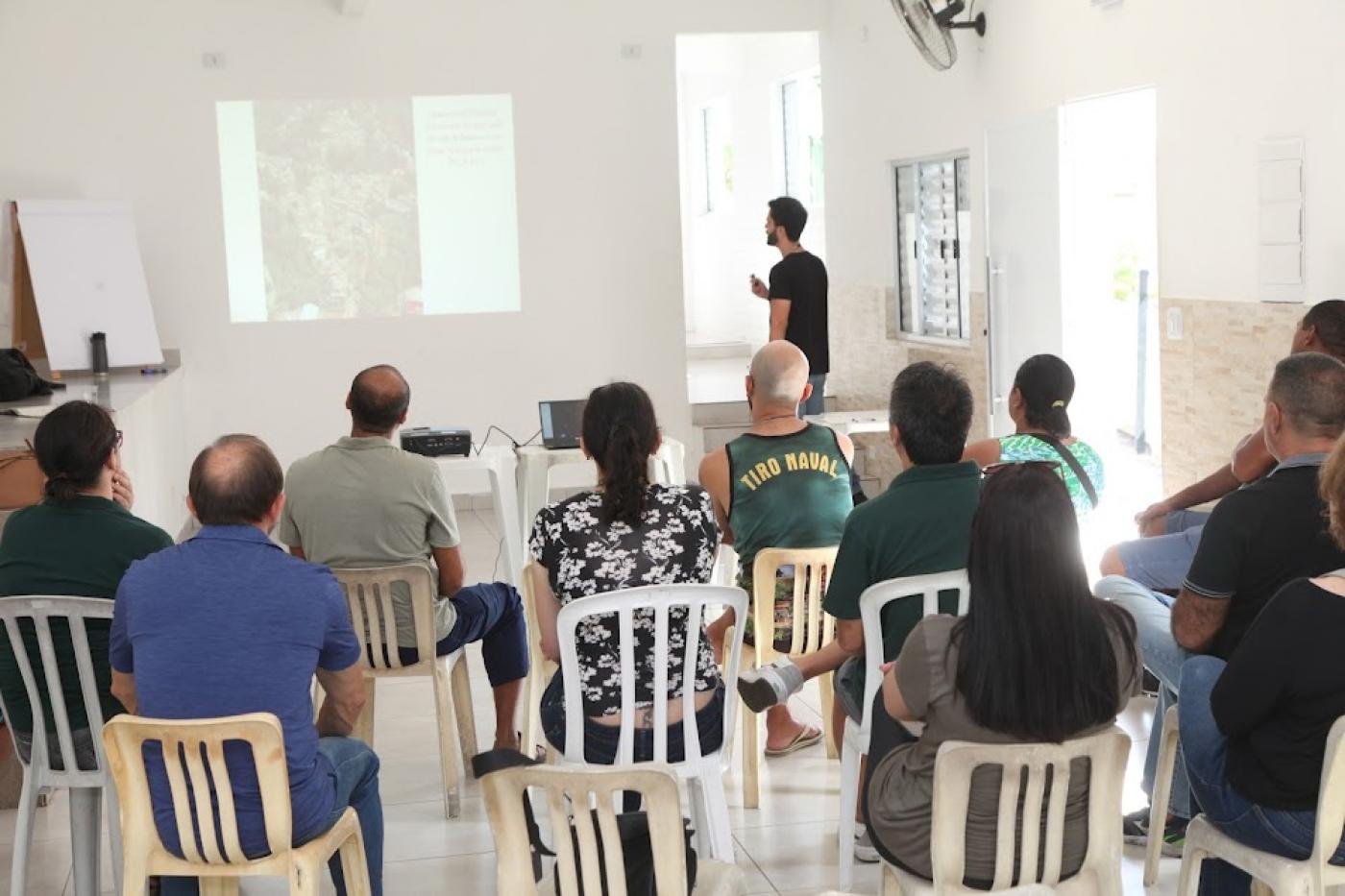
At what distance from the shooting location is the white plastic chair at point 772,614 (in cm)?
385

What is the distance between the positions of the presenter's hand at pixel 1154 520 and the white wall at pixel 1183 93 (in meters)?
1.07

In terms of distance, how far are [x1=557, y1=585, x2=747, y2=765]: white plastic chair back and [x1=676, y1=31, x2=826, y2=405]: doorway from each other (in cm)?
707

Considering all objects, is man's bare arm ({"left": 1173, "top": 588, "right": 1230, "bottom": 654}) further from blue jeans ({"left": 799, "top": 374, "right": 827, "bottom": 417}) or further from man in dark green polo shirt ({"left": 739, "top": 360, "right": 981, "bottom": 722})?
blue jeans ({"left": 799, "top": 374, "right": 827, "bottom": 417})

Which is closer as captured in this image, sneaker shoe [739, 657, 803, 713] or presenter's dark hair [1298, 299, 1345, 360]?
sneaker shoe [739, 657, 803, 713]

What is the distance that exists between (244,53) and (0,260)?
172 centimetres

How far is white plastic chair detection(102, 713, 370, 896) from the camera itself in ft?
8.30

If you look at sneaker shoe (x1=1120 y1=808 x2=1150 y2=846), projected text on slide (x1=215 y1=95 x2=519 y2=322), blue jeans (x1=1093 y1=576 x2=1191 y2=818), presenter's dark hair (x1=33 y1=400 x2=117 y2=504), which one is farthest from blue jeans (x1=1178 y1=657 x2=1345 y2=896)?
projected text on slide (x1=215 y1=95 x2=519 y2=322)

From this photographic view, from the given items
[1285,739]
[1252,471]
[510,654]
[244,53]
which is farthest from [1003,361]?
[1285,739]

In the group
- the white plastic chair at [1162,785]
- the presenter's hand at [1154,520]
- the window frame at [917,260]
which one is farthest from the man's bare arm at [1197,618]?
the window frame at [917,260]

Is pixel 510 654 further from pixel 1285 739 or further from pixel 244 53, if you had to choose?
pixel 244 53

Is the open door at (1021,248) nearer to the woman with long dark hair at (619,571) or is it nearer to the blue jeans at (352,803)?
the woman with long dark hair at (619,571)

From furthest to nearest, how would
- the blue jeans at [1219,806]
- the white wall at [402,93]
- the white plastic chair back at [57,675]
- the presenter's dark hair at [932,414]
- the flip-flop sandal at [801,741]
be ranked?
the white wall at [402,93], the flip-flop sandal at [801,741], the presenter's dark hair at [932,414], the white plastic chair back at [57,675], the blue jeans at [1219,806]

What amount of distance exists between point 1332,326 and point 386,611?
8.56ft

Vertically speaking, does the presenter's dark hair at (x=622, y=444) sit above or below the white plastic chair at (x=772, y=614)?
above
